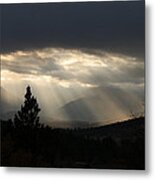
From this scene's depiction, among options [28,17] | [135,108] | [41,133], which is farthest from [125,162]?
[28,17]

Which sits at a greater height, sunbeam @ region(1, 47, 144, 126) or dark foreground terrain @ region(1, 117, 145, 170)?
sunbeam @ region(1, 47, 144, 126)

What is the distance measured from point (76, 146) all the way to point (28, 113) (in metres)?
0.26

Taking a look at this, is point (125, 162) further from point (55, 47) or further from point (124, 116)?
point (55, 47)

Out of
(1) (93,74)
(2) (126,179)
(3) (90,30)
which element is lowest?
(2) (126,179)

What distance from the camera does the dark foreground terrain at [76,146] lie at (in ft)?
6.73

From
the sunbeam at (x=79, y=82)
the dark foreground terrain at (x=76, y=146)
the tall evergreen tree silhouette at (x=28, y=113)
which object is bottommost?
the dark foreground terrain at (x=76, y=146)

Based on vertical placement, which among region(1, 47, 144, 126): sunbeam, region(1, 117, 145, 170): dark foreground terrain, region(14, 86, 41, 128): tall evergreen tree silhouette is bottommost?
region(1, 117, 145, 170): dark foreground terrain

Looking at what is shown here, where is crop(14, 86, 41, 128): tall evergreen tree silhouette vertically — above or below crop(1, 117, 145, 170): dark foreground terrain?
above

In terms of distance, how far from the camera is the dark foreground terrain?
205cm

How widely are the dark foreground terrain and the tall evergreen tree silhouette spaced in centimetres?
2

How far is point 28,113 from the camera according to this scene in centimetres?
213

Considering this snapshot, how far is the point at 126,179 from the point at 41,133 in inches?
16.9

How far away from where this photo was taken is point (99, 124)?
2080 mm

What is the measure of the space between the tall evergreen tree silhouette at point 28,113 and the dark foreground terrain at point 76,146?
23 millimetres
